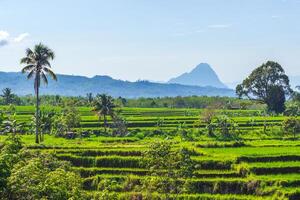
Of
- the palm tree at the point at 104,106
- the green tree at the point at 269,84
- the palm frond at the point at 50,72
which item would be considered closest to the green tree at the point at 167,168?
the palm frond at the point at 50,72

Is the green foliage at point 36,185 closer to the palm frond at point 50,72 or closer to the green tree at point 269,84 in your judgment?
Result: the palm frond at point 50,72

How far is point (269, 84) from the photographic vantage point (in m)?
114

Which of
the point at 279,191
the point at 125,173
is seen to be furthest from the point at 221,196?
the point at 125,173

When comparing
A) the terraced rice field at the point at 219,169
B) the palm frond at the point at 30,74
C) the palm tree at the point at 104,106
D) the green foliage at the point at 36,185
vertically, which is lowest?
the terraced rice field at the point at 219,169

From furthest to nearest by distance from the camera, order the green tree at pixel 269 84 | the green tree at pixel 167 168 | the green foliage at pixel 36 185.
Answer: the green tree at pixel 269 84 < the green tree at pixel 167 168 < the green foliage at pixel 36 185

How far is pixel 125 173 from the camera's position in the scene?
44.4 m

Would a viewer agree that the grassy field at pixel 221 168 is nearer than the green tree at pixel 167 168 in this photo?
No

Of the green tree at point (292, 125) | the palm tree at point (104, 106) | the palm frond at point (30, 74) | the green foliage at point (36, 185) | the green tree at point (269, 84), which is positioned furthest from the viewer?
the green tree at point (269, 84)

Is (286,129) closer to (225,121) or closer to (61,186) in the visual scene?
(225,121)

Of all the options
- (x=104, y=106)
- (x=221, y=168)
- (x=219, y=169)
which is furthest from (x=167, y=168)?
(x=104, y=106)

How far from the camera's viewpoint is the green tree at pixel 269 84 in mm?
109438

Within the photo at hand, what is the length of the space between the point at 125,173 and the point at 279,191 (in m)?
13.8

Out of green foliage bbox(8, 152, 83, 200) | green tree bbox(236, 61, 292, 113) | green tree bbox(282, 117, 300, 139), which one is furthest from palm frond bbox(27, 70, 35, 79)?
green tree bbox(236, 61, 292, 113)

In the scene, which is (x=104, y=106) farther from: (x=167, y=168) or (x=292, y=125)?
(x=167, y=168)
